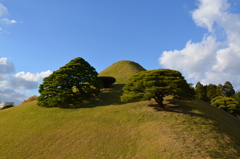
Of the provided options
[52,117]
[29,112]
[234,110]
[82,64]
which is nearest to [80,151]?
[52,117]

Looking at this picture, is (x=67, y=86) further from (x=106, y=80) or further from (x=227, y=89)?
(x=227, y=89)

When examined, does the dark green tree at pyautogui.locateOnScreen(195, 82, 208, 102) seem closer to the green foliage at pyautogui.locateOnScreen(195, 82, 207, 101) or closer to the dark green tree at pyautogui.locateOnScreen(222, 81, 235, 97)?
the green foliage at pyautogui.locateOnScreen(195, 82, 207, 101)

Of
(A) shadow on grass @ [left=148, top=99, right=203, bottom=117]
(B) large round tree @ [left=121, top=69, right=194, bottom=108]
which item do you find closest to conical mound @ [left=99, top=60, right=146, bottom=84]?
(A) shadow on grass @ [left=148, top=99, right=203, bottom=117]

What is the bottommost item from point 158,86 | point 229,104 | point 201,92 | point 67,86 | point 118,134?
point 118,134

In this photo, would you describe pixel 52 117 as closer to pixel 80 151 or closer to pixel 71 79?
pixel 71 79

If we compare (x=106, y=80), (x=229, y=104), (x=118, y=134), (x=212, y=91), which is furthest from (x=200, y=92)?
(x=118, y=134)

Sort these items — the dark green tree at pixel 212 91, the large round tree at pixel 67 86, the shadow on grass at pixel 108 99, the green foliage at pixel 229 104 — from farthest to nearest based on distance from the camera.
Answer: the dark green tree at pixel 212 91
the green foliage at pixel 229 104
the shadow on grass at pixel 108 99
the large round tree at pixel 67 86

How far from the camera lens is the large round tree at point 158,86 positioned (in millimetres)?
18641

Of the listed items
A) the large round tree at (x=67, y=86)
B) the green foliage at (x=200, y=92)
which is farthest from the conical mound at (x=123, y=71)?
the green foliage at (x=200, y=92)

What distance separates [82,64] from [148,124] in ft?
55.0

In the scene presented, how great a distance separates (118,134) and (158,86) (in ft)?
24.5

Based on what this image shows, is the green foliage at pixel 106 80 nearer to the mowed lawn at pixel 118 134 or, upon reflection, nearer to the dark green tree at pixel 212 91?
the mowed lawn at pixel 118 134

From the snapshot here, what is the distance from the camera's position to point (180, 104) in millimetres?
22531

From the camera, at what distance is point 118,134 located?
15672 mm
